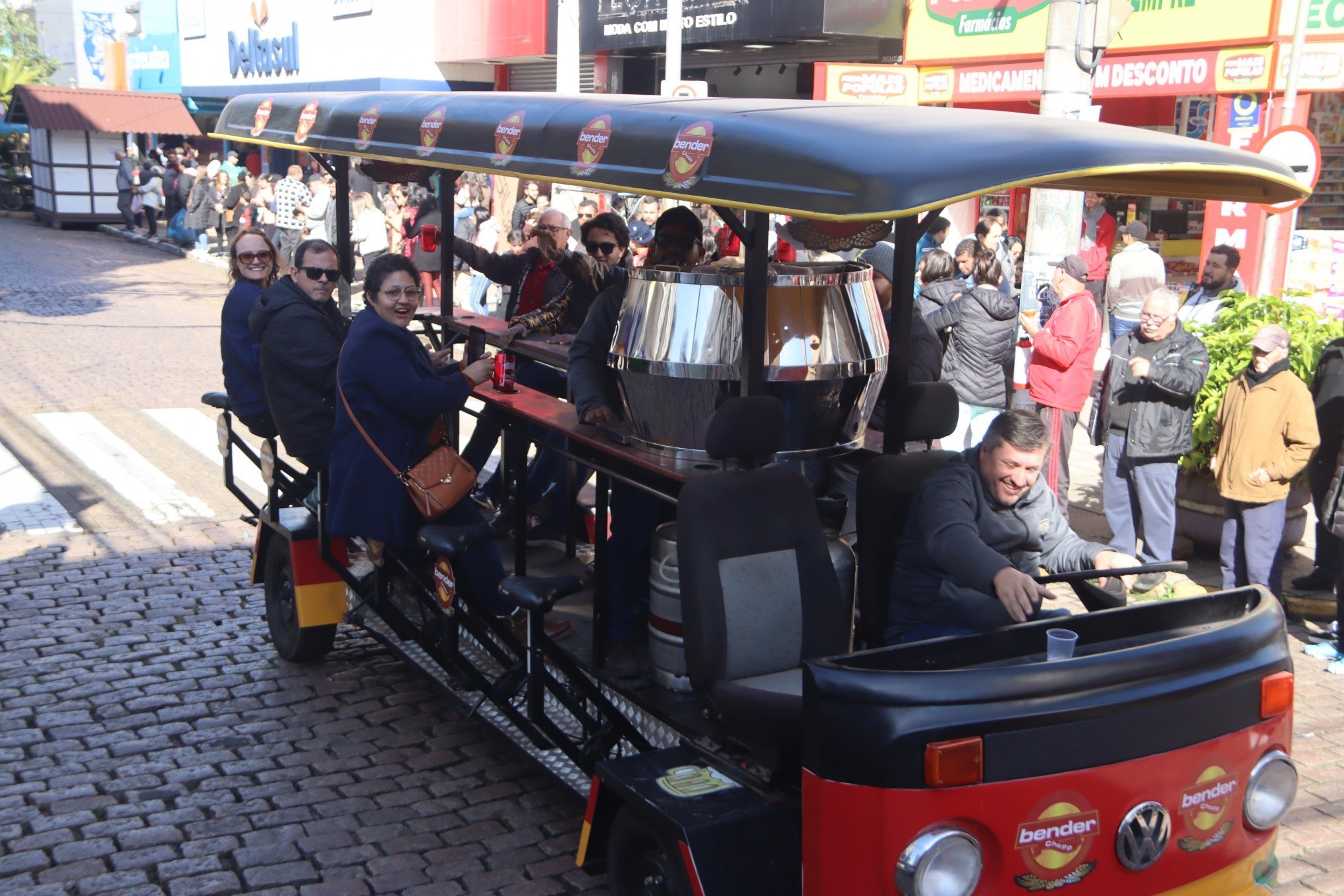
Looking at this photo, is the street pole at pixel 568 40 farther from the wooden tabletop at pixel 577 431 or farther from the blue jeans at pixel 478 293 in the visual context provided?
the wooden tabletop at pixel 577 431

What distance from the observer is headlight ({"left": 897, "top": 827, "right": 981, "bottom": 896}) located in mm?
2855

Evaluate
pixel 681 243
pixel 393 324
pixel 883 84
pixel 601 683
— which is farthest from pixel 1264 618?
pixel 883 84

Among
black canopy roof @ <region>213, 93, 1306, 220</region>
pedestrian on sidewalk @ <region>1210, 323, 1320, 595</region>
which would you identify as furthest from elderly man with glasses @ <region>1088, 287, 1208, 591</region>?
black canopy roof @ <region>213, 93, 1306, 220</region>

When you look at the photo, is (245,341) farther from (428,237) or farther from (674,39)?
(674,39)

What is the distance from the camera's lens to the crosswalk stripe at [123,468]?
8.80m

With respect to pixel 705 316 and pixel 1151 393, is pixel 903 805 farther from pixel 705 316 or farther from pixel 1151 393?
pixel 1151 393

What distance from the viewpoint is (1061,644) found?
130 inches

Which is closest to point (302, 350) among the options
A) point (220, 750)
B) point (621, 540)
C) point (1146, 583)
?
point (220, 750)

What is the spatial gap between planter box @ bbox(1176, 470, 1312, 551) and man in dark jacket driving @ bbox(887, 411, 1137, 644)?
13.0 ft

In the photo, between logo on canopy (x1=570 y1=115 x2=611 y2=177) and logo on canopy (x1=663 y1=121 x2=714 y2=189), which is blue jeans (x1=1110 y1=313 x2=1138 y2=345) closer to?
logo on canopy (x1=570 y1=115 x2=611 y2=177)

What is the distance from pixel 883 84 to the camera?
16.1 metres

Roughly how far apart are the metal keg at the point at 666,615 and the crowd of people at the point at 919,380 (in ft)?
0.72

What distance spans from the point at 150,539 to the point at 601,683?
468cm

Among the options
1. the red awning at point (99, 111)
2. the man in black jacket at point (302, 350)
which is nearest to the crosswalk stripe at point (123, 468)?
the man in black jacket at point (302, 350)
